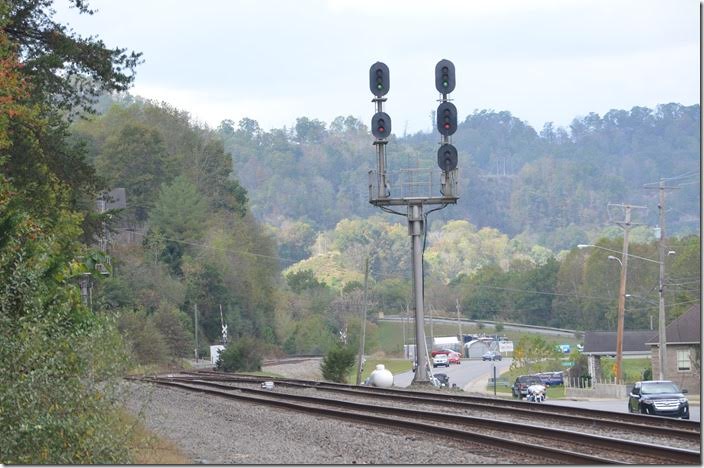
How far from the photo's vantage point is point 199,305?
342 feet

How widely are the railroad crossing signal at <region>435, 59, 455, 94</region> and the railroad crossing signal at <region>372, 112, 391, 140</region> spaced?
2127mm

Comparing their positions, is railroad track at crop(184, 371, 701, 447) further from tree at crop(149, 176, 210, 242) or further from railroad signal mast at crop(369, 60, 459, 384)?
tree at crop(149, 176, 210, 242)

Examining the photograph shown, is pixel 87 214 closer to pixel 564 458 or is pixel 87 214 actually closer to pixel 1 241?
pixel 1 241

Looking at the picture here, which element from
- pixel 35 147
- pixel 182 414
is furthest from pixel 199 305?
pixel 182 414

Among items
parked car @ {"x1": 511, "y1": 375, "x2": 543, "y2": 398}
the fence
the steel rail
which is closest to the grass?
the steel rail

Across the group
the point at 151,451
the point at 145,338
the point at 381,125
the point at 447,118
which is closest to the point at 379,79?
the point at 381,125

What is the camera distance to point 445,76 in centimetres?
4109

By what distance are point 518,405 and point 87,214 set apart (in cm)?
2009

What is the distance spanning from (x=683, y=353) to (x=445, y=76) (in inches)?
1416

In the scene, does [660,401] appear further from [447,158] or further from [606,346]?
[606,346]

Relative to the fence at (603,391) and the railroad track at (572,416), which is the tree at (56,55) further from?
the fence at (603,391)

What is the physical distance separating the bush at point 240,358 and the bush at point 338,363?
21001 mm

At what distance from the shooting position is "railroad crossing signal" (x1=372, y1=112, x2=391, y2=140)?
41.8 meters

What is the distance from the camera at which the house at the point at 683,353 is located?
67562 millimetres
